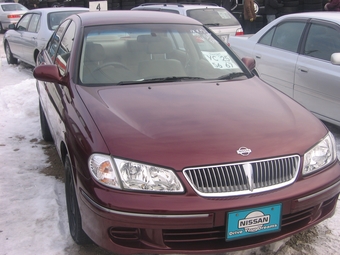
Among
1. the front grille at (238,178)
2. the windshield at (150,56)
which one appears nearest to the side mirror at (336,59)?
the windshield at (150,56)

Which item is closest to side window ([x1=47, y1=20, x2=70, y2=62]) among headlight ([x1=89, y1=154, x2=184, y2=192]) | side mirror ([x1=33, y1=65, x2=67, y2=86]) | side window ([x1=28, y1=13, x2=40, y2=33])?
side mirror ([x1=33, y1=65, x2=67, y2=86])

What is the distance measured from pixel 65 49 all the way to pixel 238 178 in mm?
2273

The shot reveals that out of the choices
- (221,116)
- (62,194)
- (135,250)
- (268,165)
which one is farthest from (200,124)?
(62,194)

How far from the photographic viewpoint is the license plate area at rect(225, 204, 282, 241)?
235cm

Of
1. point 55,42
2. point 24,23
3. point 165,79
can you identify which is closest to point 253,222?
point 165,79

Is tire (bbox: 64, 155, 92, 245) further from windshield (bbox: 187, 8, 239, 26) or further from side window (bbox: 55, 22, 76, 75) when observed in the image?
windshield (bbox: 187, 8, 239, 26)

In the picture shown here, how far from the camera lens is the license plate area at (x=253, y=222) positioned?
2350 millimetres

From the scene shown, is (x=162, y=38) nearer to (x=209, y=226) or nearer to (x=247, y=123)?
(x=247, y=123)

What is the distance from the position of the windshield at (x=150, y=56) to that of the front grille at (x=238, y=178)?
49.3 inches

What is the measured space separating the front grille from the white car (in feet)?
8.66

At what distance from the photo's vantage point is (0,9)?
62.8 ft

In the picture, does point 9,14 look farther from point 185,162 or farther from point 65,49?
point 185,162

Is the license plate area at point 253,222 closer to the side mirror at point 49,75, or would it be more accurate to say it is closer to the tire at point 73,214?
the tire at point 73,214

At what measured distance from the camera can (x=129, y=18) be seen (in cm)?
396
